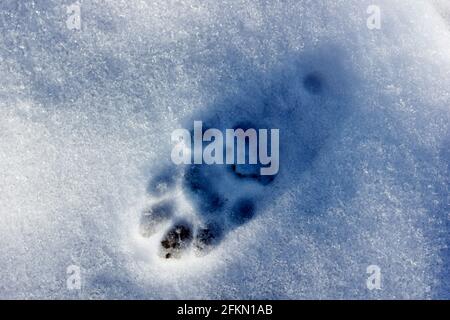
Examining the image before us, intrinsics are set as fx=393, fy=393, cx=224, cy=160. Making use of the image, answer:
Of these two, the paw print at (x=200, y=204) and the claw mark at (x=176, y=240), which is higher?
the paw print at (x=200, y=204)

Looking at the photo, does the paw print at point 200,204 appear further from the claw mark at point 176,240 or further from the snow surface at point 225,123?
the snow surface at point 225,123

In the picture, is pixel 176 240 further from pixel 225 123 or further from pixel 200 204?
pixel 225 123

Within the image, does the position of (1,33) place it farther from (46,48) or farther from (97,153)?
(97,153)

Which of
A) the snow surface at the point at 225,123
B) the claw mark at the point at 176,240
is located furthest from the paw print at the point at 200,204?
the snow surface at the point at 225,123

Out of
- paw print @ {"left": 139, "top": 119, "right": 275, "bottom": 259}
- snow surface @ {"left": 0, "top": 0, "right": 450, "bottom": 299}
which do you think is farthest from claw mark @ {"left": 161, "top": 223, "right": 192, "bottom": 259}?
snow surface @ {"left": 0, "top": 0, "right": 450, "bottom": 299}

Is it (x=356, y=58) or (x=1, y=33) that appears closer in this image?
(x=1, y=33)

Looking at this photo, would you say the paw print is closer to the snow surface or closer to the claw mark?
the claw mark

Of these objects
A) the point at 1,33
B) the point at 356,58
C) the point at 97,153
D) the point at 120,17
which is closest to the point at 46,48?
the point at 1,33

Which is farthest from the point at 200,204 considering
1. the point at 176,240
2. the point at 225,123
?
the point at 225,123
